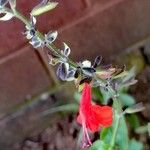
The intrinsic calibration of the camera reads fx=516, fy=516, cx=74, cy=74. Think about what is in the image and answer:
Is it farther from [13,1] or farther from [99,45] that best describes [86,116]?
[99,45]

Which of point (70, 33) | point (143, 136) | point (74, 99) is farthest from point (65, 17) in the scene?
point (143, 136)

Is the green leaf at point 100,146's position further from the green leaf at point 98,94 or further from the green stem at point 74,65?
the green leaf at point 98,94

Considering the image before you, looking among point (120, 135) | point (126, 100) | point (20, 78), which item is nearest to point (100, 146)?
point (120, 135)

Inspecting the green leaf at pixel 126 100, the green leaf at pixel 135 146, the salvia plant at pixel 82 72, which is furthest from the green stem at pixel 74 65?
the green leaf at pixel 126 100

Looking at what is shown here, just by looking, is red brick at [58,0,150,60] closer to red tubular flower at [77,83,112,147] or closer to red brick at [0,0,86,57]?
red brick at [0,0,86,57]

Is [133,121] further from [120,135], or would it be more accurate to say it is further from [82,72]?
[82,72]

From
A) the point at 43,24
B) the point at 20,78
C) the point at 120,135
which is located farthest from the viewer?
the point at 20,78
